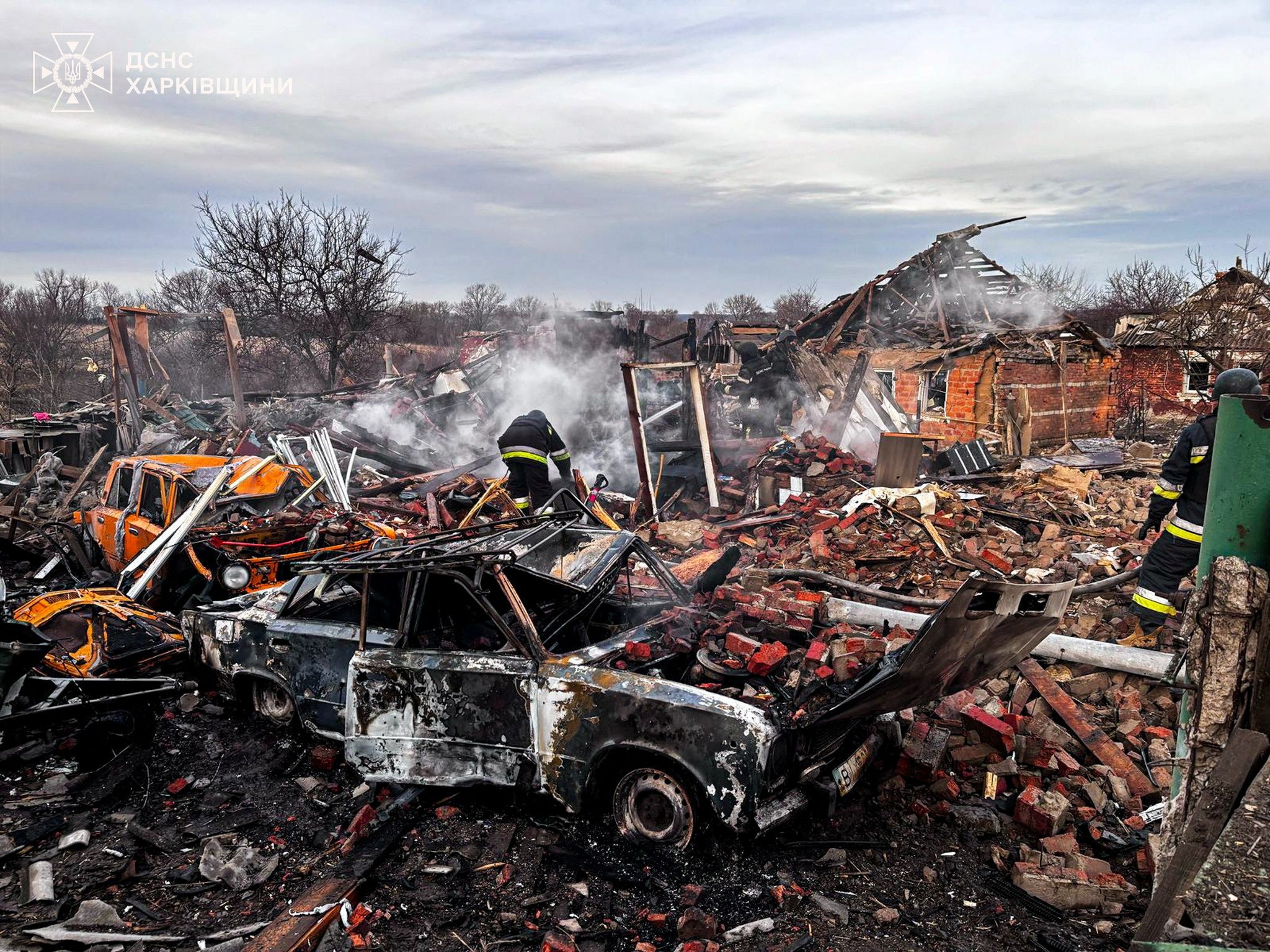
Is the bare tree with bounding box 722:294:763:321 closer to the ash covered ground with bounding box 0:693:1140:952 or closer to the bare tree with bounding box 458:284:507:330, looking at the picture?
the bare tree with bounding box 458:284:507:330

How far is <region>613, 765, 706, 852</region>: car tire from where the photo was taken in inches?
148

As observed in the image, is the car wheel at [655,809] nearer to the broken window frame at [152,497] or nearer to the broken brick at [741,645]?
the broken brick at [741,645]

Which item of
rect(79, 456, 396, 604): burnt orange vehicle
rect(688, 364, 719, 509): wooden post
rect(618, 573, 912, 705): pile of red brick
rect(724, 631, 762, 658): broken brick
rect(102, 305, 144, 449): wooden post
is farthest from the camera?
rect(102, 305, 144, 449): wooden post

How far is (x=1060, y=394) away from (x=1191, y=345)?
9.68ft

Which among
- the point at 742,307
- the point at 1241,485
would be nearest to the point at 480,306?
the point at 742,307

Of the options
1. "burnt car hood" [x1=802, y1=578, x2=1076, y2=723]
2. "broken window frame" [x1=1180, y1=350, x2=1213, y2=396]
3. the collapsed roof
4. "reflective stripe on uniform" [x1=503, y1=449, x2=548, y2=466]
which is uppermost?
the collapsed roof

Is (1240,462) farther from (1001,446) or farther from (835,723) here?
(1001,446)

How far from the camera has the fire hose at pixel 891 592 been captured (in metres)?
6.68

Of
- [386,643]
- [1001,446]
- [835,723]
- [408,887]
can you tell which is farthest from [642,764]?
[1001,446]

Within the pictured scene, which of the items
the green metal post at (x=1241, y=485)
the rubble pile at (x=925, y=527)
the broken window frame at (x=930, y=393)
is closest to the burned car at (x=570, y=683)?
the green metal post at (x=1241, y=485)

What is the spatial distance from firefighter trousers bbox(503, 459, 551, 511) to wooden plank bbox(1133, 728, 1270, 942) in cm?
739

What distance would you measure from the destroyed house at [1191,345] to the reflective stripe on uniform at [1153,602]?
8328 millimetres

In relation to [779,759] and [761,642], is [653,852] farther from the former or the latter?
[761,642]

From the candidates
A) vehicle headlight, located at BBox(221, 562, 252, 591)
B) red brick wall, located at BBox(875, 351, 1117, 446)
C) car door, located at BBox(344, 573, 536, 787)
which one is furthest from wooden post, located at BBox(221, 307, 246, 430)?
red brick wall, located at BBox(875, 351, 1117, 446)
